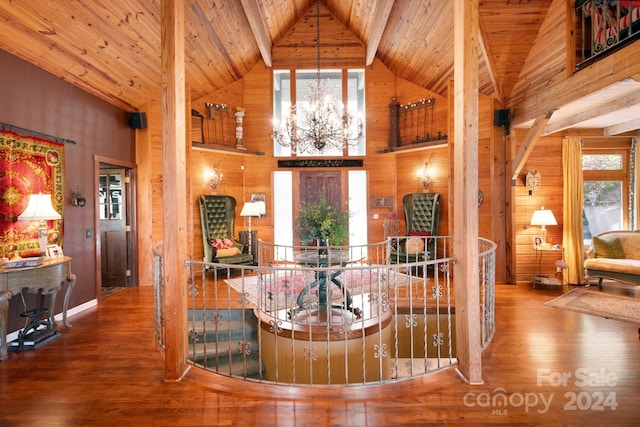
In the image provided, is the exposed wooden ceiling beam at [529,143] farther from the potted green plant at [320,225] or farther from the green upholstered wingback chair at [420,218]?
the potted green plant at [320,225]

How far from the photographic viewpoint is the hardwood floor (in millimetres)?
2432

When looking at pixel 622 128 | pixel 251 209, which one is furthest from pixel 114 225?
pixel 622 128

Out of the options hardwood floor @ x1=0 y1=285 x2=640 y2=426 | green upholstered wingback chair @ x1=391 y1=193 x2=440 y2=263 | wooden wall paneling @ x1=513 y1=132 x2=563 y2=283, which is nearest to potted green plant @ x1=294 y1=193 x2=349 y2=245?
hardwood floor @ x1=0 y1=285 x2=640 y2=426

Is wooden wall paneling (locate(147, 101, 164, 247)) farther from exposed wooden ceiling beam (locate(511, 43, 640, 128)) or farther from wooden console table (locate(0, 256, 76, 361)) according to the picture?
exposed wooden ceiling beam (locate(511, 43, 640, 128))

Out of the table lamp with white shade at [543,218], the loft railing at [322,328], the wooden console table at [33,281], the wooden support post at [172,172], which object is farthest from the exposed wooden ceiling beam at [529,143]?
the wooden console table at [33,281]

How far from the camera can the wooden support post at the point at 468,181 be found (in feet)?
9.59

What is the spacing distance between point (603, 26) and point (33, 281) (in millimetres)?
7363

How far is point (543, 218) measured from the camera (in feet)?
19.6

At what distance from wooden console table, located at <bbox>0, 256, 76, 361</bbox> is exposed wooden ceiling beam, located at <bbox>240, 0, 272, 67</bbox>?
15.9ft

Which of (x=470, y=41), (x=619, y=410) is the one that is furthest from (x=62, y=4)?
(x=619, y=410)

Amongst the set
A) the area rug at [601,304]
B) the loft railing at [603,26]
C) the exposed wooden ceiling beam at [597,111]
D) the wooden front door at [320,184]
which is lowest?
the area rug at [601,304]

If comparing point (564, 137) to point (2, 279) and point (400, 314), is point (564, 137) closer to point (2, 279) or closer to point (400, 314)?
point (400, 314)

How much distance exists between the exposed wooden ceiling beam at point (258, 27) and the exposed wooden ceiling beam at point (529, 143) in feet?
17.2

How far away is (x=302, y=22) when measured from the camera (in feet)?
26.4
